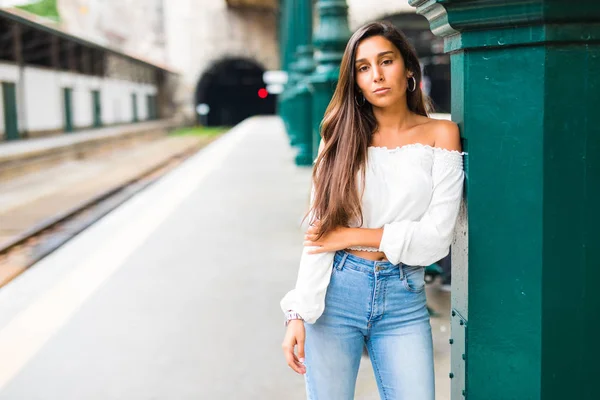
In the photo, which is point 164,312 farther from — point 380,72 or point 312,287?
point 380,72

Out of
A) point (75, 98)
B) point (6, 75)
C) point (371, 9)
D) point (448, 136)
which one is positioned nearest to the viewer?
point (448, 136)

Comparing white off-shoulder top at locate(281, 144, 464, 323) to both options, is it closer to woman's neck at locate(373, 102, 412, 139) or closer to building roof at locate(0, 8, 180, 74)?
woman's neck at locate(373, 102, 412, 139)

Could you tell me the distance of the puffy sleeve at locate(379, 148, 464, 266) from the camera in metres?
1.73

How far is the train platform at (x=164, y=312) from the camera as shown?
10.5ft

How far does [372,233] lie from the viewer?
1.83 meters

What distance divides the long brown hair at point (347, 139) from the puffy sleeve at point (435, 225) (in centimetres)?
12

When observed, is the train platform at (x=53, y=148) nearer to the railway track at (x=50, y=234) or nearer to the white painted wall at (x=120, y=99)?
the white painted wall at (x=120, y=99)

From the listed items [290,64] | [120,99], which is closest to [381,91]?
[290,64]

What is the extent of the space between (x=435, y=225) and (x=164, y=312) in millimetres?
2761

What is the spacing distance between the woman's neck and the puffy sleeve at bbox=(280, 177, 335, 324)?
347 mm

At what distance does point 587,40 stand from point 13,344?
3250mm

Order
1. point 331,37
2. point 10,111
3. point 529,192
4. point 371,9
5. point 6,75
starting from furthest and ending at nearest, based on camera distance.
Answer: point 371,9 → point 10,111 → point 6,75 → point 331,37 → point 529,192

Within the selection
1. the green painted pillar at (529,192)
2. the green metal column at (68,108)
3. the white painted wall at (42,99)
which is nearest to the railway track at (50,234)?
→ the green painted pillar at (529,192)

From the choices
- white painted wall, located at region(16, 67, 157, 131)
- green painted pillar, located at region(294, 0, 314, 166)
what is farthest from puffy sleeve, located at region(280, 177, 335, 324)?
white painted wall, located at region(16, 67, 157, 131)
